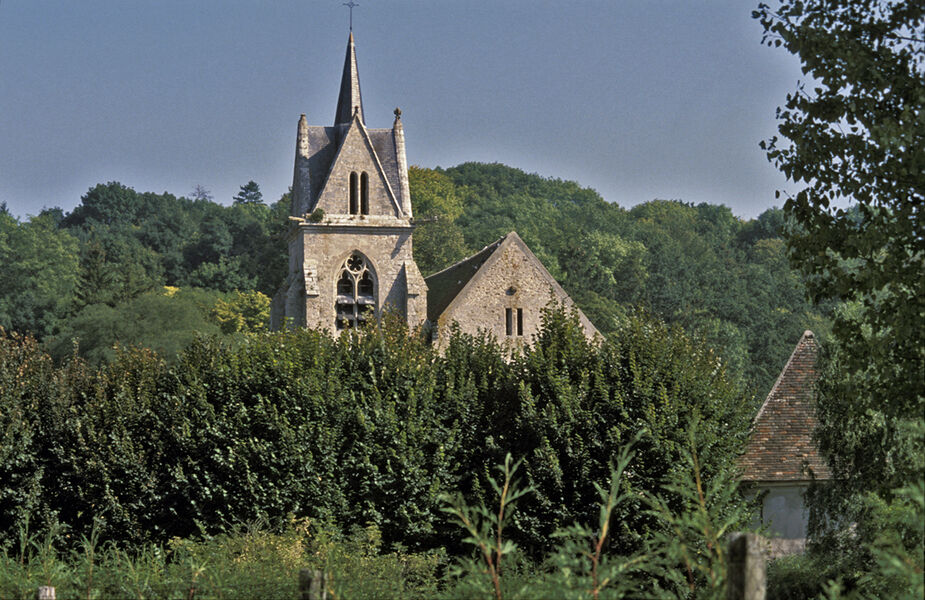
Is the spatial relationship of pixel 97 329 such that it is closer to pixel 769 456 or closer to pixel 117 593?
pixel 769 456

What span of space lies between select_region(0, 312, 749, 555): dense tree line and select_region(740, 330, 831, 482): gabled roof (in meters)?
5.48

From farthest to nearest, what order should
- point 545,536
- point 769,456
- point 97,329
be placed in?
point 97,329
point 769,456
point 545,536

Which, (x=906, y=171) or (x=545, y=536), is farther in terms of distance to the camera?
(x=545, y=536)

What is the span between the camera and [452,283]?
144 feet

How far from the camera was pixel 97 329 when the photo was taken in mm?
60156

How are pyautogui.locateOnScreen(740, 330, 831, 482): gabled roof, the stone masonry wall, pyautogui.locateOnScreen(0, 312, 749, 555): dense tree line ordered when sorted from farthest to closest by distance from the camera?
the stone masonry wall < pyautogui.locateOnScreen(740, 330, 831, 482): gabled roof < pyautogui.locateOnScreen(0, 312, 749, 555): dense tree line

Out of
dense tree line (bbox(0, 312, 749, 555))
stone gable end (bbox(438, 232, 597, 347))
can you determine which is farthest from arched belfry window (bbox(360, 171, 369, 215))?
dense tree line (bbox(0, 312, 749, 555))

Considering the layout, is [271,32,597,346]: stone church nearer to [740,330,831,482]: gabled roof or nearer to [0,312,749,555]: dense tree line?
[740,330,831,482]: gabled roof

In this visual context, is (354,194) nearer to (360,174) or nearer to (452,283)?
(360,174)

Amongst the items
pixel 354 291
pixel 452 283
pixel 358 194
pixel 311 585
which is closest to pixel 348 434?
pixel 311 585

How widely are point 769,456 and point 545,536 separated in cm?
979

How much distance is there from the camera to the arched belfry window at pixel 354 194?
4228 centimetres

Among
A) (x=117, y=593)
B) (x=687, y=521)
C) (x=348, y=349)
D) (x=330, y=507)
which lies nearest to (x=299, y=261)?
(x=348, y=349)

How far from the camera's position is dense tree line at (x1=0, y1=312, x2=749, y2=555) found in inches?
860
